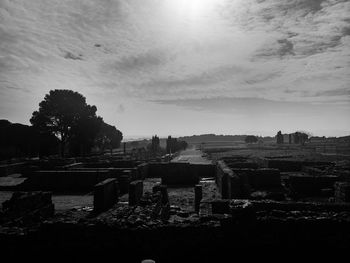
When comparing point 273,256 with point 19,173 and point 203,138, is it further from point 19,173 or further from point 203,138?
point 203,138

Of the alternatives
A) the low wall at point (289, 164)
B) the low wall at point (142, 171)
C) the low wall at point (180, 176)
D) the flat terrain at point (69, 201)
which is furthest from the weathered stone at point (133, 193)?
the low wall at point (289, 164)

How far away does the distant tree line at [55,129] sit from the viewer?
4459cm

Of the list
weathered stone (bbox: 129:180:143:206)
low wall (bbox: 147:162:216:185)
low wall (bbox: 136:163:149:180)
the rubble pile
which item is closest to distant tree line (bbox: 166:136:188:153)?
low wall (bbox: 147:162:216:185)

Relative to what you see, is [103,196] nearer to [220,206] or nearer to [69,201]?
[69,201]

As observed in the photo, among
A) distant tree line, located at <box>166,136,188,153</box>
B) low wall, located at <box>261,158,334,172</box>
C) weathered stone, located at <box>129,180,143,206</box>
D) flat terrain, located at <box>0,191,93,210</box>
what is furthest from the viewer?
distant tree line, located at <box>166,136,188,153</box>

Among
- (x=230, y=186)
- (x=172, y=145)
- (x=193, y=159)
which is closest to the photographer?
(x=230, y=186)

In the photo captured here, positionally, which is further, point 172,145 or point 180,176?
point 172,145

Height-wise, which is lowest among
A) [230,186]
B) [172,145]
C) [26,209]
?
[26,209]

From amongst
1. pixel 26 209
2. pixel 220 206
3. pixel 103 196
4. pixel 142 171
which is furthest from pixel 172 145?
pixel 220 206

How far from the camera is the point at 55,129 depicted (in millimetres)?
45094

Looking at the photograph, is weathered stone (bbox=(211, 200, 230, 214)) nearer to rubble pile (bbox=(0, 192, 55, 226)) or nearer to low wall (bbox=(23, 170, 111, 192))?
rubble pile (bbox=(0, 192, 55, 226))

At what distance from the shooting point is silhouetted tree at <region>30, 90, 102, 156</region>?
147 ft

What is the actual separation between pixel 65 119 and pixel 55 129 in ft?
6.88

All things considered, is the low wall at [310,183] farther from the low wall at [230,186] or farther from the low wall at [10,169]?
the low wall at [10,169]
